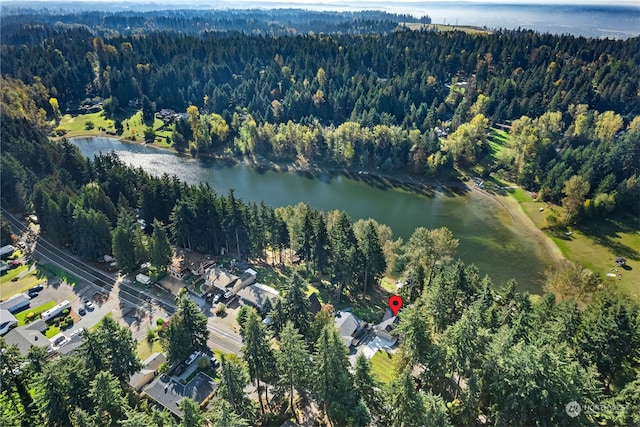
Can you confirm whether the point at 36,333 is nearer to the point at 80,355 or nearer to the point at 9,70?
the point at 80,355

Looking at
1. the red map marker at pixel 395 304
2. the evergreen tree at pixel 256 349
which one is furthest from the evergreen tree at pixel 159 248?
the red map marker at pixel 395 304

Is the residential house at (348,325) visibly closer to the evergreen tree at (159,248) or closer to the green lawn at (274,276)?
the green lawn at (274,276)

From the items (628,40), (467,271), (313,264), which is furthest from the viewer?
(628,40)

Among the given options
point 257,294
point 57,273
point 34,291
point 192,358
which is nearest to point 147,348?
point 192,358

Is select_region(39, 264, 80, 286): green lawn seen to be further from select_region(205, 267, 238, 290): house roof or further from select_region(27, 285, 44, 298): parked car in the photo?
select_region(205, 267, 238, 290): house roof

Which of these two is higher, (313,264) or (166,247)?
(166,247)

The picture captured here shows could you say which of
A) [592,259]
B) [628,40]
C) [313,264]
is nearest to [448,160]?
[592,259]

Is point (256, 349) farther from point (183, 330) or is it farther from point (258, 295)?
point (258, 295)
